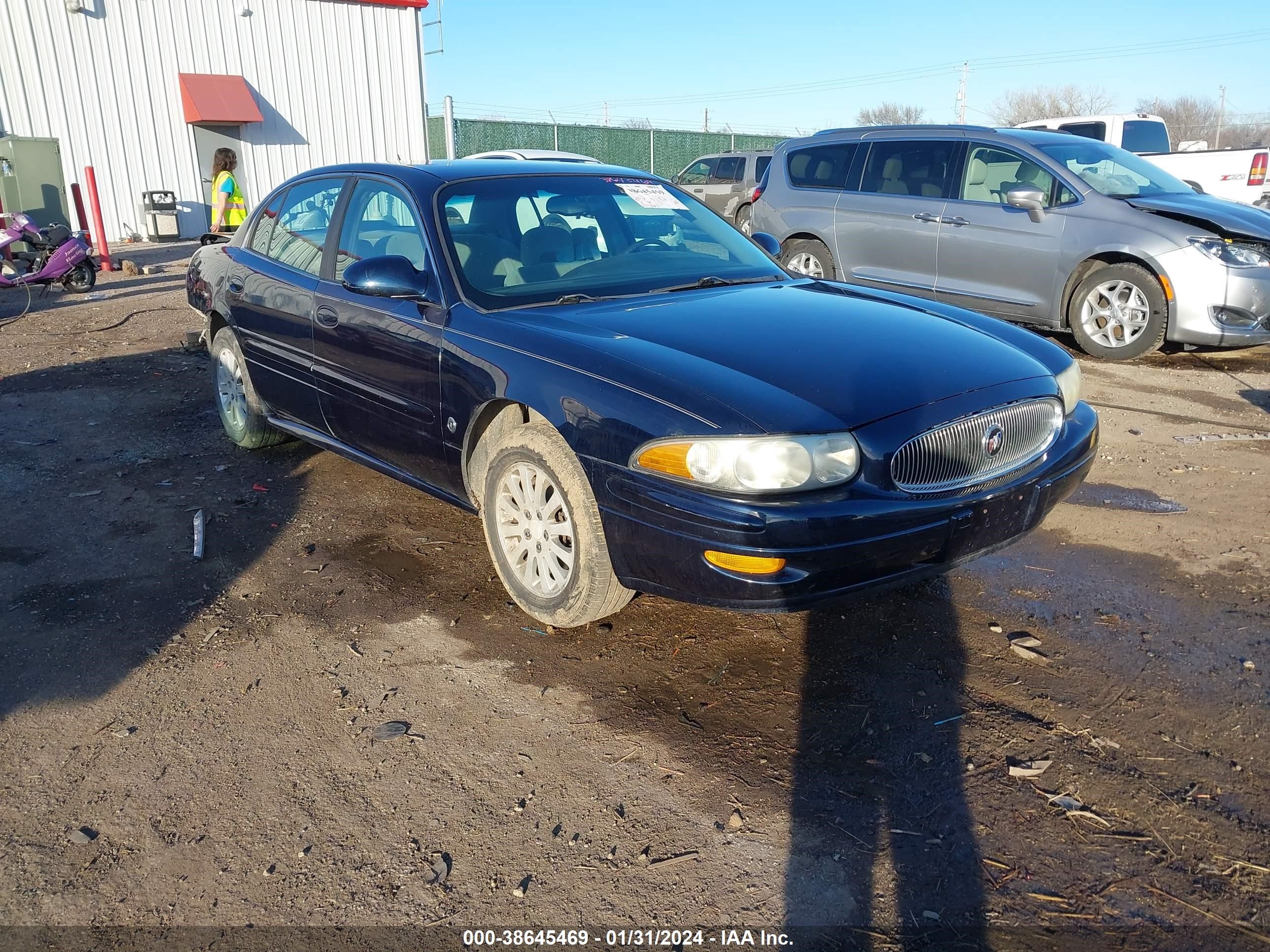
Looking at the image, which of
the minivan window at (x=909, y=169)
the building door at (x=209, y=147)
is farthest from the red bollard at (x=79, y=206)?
the minivan window at (x=909, y=169)

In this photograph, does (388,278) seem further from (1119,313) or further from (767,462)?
(1119,313)

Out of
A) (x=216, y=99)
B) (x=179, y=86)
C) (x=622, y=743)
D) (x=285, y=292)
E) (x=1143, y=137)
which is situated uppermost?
(x=179, y=86)

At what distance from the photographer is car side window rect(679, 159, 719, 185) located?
59.2 ft

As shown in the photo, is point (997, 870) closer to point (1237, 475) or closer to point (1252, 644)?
point (1252, 644)

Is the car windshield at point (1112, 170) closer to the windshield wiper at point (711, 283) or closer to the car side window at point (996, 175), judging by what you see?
the car side window at point (996, 175)

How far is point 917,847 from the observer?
93.1 inches

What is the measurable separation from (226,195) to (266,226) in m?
7.22

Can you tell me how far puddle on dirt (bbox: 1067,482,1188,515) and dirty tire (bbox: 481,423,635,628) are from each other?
8.91 ft

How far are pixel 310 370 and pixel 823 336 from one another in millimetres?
2518

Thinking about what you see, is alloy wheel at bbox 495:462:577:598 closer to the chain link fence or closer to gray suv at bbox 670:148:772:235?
gray suv at bbox 670:148:772:235

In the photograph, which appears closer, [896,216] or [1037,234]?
[1037,234]

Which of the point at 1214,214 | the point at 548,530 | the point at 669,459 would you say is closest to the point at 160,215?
the point at 1214,214

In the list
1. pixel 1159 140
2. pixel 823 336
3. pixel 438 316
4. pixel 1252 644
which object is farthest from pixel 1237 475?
pixel 1159 140

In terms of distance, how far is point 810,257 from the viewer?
9492 millimetres
